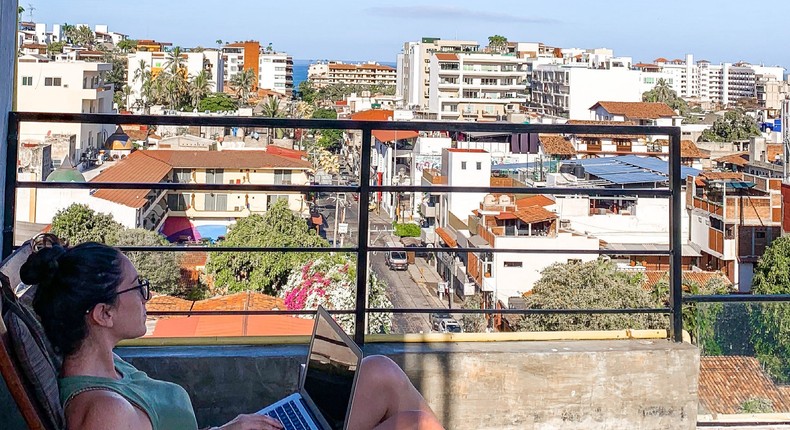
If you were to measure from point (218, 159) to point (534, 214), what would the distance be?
903 cm

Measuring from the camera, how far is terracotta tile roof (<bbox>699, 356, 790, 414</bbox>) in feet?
8.96

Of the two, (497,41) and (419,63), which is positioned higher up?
(497,41)

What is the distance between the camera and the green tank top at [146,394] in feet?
4.57

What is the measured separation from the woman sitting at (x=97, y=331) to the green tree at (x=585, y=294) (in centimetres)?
740

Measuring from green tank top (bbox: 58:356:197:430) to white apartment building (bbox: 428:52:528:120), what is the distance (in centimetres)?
7156

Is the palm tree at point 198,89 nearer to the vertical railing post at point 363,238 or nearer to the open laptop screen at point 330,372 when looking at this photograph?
the vertical railing post at point 363,238

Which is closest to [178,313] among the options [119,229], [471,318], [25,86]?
[119,229]

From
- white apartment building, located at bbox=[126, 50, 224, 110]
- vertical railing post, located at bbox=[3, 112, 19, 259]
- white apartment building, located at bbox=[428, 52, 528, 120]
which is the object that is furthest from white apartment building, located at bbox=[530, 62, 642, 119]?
vertical railing post, located at bbox=[3, 112, 19, 259]

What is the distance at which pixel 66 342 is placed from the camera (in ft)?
4.66

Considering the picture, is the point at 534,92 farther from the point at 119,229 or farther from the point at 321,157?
the point at 119,229

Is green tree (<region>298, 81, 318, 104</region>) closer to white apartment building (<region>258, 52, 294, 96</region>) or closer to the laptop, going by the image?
white apartment building (<region>258, 52, 294, 96</region>)

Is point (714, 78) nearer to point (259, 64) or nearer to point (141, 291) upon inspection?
point (259, 64)

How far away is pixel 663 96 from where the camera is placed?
8594cm

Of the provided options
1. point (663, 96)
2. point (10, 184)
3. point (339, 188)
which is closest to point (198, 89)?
point (663, 96)
